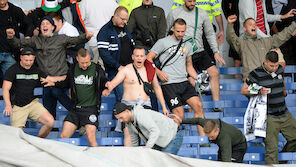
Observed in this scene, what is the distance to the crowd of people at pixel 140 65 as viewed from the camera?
8125mm

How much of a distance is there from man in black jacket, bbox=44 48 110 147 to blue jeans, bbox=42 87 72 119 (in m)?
0.51

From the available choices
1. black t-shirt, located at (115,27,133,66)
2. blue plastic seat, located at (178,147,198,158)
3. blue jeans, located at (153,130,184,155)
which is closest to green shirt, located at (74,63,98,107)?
black t-shirt, located at (115,27,133,66)

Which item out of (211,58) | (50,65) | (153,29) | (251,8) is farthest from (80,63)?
(251,8)

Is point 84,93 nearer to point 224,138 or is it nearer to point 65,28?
point 65,28

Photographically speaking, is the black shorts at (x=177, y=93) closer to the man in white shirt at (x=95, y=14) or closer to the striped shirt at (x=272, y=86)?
the striped shirt at (x=272, y=86)

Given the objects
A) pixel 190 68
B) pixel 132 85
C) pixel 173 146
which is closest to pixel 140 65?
pixel 132 85

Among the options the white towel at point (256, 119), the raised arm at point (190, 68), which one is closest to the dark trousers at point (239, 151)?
the white towel at point (256, 119)

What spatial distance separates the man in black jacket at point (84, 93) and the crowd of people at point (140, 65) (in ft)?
0.05

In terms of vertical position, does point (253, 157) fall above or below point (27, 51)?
below

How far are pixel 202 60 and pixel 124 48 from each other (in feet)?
4.27

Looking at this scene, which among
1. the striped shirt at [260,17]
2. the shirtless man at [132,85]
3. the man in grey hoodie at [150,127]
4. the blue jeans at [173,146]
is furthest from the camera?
the striped shirt at [260,17]

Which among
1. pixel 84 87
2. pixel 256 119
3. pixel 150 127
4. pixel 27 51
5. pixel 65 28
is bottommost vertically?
pixel 256 119

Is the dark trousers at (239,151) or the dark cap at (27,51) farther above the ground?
the dark cap at (27,51)

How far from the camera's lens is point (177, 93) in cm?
895
